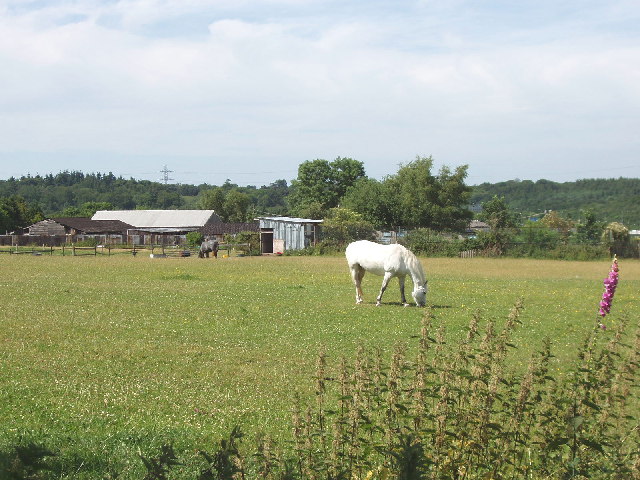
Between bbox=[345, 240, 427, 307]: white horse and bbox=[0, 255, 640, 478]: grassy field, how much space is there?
2.14 feet

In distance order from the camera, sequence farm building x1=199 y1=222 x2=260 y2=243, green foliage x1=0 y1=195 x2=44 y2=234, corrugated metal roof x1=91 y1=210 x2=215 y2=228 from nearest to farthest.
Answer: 1. farm building x1=199 y1=222 x2=260 y2=243
2. green foliage x1=0 y1=195 x2=44 y2=234
3. corrugated metal roof x1=91 y1=210 x2=215 y2=228

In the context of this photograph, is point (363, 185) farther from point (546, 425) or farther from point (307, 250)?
point (546, 425)

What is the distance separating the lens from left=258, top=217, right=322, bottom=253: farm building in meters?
55.1

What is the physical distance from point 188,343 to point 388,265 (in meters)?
8.71

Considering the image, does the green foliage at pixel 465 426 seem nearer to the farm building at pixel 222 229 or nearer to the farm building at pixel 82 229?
the farm building at pixel 222 229

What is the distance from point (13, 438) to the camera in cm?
606

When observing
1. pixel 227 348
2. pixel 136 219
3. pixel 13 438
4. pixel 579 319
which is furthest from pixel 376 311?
pixel 136 219

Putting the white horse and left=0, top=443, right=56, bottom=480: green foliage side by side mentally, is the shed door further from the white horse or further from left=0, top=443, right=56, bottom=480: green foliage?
left=0, top=443, right=56, bottom=480: green foliage

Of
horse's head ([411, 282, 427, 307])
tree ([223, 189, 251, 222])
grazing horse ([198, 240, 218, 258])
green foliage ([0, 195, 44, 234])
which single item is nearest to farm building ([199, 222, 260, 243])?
grazing horse ([198, 240, 218, 258])

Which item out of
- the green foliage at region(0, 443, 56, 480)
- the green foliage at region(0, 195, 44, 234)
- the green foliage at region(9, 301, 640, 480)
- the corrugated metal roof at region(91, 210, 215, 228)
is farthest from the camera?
the corrugated metal roof at region(91, 210, 215, 228)

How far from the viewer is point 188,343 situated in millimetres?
11766

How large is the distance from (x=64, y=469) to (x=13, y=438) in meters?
0.78

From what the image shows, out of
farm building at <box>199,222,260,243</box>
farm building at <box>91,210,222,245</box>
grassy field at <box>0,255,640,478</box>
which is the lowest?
grassy field at <box>0,255,640,478</box>

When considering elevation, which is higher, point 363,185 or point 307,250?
point 363,185
